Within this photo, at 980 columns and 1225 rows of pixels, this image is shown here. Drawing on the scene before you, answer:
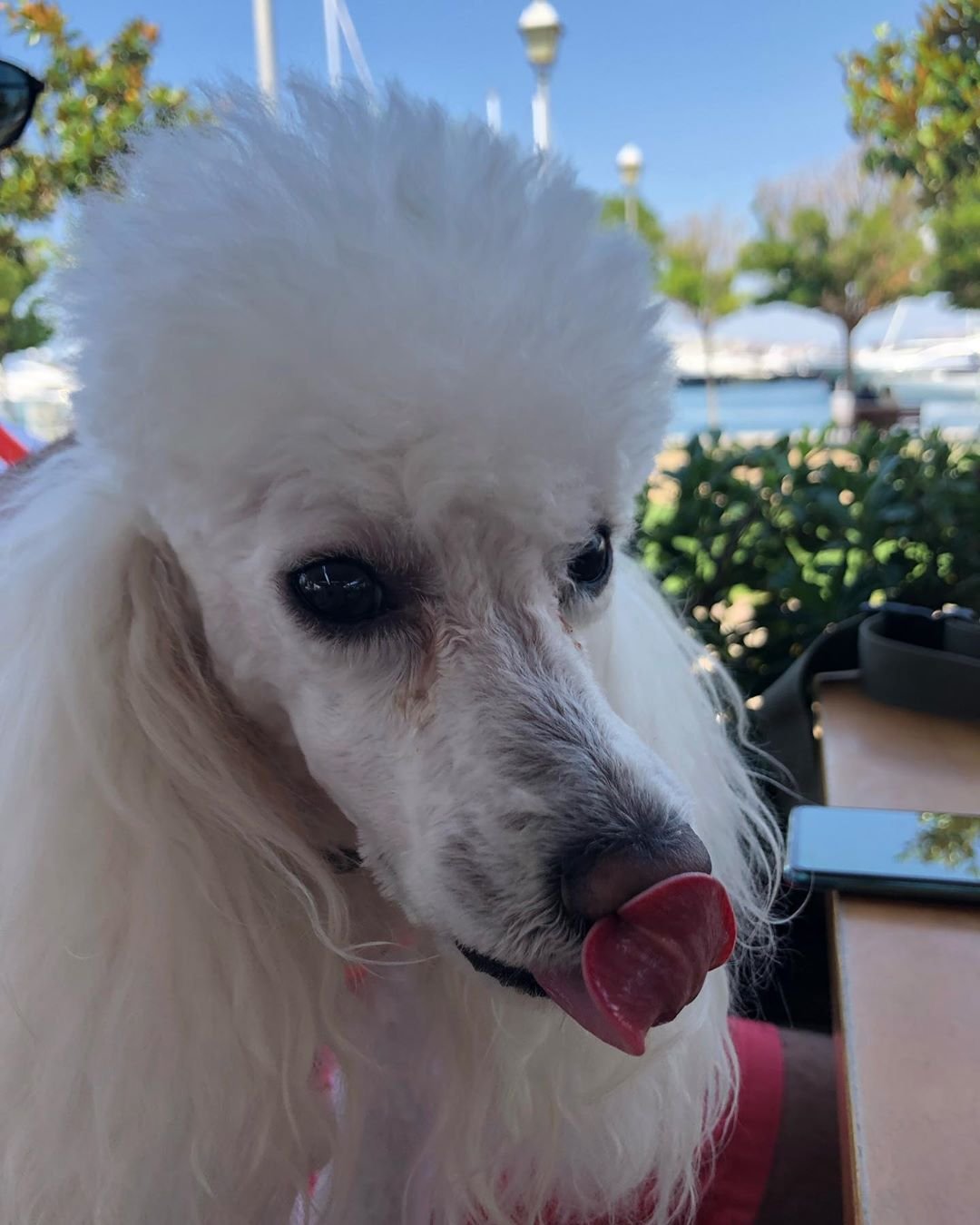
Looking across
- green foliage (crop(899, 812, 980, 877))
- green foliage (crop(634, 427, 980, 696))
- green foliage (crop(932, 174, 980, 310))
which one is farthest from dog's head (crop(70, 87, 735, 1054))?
green foliage (crop(932, 174, 980, 310))

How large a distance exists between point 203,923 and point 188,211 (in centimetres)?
38

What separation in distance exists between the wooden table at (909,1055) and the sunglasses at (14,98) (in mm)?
1162

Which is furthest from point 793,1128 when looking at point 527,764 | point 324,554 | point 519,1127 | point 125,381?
point 125,381

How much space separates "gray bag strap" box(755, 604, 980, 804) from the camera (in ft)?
2.81

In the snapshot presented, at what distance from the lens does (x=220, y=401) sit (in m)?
0.45

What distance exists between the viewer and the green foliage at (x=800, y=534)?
1172mm

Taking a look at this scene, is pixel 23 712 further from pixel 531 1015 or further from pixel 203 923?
pixel 531 1015

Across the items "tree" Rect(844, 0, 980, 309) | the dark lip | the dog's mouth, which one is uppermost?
"tree" Rect(844, 0, 980, 309)

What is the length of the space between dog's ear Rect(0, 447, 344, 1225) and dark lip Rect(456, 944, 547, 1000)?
11cm

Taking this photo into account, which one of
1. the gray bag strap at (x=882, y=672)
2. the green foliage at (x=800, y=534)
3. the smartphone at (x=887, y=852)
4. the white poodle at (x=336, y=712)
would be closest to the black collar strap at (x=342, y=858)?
the white poodle at (x=336, y=712)

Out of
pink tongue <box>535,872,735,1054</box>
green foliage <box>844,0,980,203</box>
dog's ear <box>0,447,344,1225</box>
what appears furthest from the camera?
green foliage <box>844,0,980,203</box>

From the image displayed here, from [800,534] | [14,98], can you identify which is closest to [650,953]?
[800,534]

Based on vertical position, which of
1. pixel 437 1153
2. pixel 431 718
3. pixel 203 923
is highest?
pixel 431 718

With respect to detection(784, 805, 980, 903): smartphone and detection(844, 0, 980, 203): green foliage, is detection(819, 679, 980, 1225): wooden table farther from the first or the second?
detection(844, 0, 980, 203): green foliage
